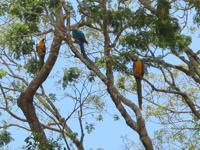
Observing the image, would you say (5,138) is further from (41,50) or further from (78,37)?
(78,37)

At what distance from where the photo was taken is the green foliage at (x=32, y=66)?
12367mm

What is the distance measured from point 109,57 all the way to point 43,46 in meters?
2.88

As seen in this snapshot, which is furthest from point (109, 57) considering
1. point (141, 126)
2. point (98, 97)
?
point (98, 97)

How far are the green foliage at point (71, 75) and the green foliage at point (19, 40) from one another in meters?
0.90

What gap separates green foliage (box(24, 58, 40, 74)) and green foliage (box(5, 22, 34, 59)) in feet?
1.78

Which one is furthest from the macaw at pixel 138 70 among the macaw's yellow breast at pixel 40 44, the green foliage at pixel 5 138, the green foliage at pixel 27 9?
the green foliage at pixel 5 138

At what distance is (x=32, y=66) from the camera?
40.8 feet

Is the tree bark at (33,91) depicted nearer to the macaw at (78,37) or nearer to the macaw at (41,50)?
the macaw at (78,37)

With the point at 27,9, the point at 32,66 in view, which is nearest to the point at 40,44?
the point at 32,66

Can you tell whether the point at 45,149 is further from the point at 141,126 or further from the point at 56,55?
the point at 56,55

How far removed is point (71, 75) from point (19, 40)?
4.25 ft

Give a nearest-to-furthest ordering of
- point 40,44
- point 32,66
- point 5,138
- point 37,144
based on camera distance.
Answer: point 37,144 < point 40,44 < point 32,66 < point 5,138

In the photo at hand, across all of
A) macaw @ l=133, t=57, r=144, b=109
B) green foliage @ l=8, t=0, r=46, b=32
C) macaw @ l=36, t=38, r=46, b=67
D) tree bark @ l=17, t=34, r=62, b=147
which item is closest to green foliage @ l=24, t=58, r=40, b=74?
macaw @ l=36, t=38, r=46, b=67

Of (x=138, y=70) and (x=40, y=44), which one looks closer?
(x=138, y=70)
